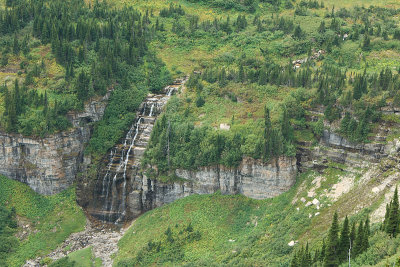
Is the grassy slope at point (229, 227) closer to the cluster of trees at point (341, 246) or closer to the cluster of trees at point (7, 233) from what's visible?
the cluster of trees at point (341, 246)

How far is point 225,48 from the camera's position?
110 meters

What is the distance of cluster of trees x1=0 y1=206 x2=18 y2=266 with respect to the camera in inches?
3041

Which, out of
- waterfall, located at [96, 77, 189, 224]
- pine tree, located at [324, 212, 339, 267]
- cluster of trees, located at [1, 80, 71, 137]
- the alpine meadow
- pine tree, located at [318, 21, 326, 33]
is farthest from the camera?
pine tree, located at [318, 21, 326, 33]

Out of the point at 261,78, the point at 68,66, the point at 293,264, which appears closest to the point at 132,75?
the point at 68,66

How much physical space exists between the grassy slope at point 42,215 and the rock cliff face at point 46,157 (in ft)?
4.59

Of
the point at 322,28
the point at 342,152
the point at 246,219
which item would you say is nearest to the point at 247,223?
the point at 246,219

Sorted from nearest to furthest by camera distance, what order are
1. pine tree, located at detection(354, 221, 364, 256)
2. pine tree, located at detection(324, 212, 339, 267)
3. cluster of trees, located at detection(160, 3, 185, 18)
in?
pine tree, located at detection(354, 221, 364, 256) < pine tree, located at detection(324, 212, 339, 267) < cluster of trees, located at detection(160, 3, 185, 18)

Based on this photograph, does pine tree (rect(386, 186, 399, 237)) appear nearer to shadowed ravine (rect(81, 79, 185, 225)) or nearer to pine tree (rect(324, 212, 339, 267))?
pine tree (rect(324, 212, 339, 267))

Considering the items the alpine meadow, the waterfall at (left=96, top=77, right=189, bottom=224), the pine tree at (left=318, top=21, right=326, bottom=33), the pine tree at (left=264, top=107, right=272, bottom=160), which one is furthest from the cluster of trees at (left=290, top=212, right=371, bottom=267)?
the pine tree at (left=318, top=21, right=326, bottom=33)

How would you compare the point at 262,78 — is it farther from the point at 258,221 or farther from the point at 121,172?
the point at 121,172

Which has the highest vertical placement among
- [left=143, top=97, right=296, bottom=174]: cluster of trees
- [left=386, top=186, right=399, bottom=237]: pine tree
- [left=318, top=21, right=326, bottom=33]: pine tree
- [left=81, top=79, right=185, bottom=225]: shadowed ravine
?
[left=318, top=21, right=326, bottom=33]: pine tree

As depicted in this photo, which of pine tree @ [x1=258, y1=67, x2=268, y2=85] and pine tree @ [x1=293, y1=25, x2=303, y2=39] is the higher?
pine tree @ [x1=293, y1=25, x2=303, y2=39]

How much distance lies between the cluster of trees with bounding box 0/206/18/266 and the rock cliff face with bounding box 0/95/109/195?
6221mm

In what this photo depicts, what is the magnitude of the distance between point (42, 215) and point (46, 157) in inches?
345
